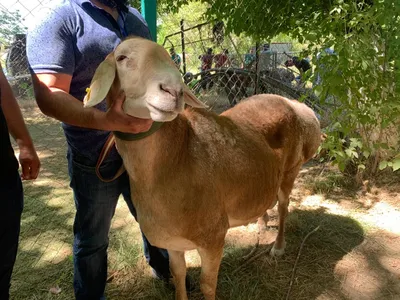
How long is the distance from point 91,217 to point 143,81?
1.12m

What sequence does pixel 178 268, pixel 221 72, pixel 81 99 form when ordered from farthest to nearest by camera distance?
1. pixel 221 72
2. pixel 178 268
3. pixel 81 99

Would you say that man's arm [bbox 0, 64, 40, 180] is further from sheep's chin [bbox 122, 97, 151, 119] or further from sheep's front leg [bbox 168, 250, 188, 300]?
sheep's front leg [bbox 168, 250, 188, 300]

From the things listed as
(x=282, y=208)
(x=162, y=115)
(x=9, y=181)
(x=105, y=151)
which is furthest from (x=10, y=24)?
(x=282, y=208)

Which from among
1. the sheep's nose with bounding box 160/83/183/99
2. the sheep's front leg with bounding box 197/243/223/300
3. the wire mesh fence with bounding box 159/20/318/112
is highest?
the sheep's nose with bounding box 160/83/183/99

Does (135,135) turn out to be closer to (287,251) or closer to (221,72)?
(287,251)

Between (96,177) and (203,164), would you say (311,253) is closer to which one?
(203,164)

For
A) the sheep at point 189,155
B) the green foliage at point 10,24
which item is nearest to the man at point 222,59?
the sheep at point 189,155

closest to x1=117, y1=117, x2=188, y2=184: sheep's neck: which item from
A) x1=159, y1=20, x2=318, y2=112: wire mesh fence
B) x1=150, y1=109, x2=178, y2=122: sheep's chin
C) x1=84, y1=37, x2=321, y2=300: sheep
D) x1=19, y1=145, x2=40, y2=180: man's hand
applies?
x1=84, y1=37, x2=321, y2=300: sheep

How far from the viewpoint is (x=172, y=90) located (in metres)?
1.46

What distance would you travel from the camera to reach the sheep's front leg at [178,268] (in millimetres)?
2568

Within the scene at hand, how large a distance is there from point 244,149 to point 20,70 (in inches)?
176

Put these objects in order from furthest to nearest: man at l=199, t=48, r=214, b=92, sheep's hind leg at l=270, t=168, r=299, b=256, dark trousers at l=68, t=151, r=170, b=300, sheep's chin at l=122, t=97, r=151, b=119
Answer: man at l=199, t=48, r=214, b=92 < sheep's hind leg at l=270, t=168, r=299, b=256 < dark trousers at l=68, t=151, r=170, b=300 < sheep's chin at l=122, t=97, r=151, b=119

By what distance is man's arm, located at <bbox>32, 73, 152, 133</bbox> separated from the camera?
63.4 inches

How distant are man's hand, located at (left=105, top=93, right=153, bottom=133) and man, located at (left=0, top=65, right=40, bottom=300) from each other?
1.74ft
